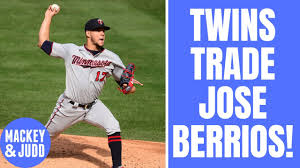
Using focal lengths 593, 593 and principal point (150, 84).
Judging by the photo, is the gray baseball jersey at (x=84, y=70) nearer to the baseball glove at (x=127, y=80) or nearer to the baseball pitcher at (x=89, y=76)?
the baseball pitcher at (x=89, y=76)

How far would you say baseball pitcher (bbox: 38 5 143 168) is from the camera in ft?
23.0

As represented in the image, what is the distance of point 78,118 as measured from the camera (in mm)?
7195

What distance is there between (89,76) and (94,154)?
5.17 feet

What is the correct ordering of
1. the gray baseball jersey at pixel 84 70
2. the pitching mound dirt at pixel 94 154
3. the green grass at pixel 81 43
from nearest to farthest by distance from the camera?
the gray baseball jersey at pixel 84 70 < the pitching mound dirt at pixel 94 154 < the green grass at pixel 81 43

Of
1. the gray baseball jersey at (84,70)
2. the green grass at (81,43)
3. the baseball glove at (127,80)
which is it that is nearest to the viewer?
the gray baseball jersey at (84,70)

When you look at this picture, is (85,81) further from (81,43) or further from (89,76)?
(81,43)

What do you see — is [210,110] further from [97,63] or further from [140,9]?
[140,9]

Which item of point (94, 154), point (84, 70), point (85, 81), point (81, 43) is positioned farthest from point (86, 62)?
point (81, 43)

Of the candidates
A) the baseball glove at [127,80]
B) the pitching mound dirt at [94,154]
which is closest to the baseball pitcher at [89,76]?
the baseball glove at [127,80]

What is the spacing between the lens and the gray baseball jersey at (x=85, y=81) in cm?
701

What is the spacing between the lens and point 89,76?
7.02 m

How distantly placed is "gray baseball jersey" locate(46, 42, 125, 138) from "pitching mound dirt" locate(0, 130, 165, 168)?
0.73m

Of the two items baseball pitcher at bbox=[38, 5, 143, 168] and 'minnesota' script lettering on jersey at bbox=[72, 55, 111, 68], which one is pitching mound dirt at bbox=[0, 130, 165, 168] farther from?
'minnesota' script lettering on jersey at bbox=[72, 55, 111, 68]

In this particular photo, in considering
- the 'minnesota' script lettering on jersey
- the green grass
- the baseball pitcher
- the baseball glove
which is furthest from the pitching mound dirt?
the 'minnesota' script lettering on jersey
